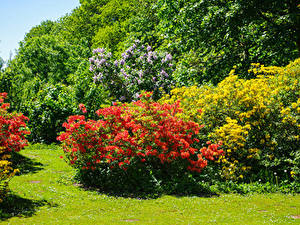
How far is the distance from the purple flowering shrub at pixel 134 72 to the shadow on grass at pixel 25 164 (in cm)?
977

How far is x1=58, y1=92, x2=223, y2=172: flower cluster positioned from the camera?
11102mm

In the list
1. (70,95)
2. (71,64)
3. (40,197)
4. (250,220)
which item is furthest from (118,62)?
(250,220)

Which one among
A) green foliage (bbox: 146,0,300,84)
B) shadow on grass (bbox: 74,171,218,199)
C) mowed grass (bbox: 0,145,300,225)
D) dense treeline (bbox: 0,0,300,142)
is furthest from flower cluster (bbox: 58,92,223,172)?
green foliage (bbox: 146,0,300,84)

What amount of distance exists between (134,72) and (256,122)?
1323 cm

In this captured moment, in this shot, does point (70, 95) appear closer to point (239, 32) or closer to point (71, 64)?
point (239, 32)

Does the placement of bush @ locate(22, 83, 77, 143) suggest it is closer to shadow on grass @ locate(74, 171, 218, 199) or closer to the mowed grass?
the mowed grass

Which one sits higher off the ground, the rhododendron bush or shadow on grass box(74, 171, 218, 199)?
the rhododendron bush

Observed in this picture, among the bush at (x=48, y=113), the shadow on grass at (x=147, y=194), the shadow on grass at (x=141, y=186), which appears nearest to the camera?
the shadow on grass at (x=147, y=194)

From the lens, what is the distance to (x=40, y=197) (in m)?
9.48

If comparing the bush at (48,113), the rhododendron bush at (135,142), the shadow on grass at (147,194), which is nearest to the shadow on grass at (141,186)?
the shadow on grass at (147,194)

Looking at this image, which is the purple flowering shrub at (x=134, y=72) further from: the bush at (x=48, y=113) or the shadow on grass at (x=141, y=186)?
the shadow on grass at (x=141, y=186)

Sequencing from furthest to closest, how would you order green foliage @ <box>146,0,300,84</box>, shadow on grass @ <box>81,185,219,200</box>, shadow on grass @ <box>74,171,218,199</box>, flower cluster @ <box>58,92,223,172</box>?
green foliage @ <box>146,0,300,84</box> < flower cluster @ <box>58,92,223,172</box> < shadow on grass @ <box>74,171,218,199</box> < shadow on grass @ <box>81,185,219,200</box>

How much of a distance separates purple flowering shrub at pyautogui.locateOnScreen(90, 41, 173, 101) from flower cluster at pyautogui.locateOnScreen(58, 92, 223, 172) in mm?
11192

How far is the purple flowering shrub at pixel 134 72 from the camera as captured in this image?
2317 centimetres
